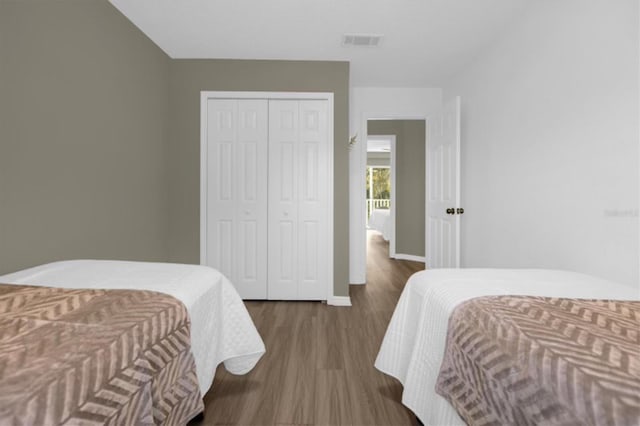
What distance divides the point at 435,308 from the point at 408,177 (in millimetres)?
4634

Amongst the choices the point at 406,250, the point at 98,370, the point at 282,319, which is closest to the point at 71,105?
the point at 98,370

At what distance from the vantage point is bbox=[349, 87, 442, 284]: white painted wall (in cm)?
385

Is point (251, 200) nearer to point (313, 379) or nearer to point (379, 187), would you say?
point (313, 379)

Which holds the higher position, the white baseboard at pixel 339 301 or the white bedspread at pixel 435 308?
the white bedspread at pixel 435 308

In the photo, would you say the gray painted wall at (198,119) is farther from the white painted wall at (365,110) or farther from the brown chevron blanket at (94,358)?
the brown chevron blanket at (94,358)

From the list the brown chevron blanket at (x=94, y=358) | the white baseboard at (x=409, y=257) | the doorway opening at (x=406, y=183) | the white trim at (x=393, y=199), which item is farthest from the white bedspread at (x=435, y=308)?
the white trim at (x=393, y=199)

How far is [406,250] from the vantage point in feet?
18.2

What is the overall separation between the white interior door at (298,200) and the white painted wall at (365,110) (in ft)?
2.67

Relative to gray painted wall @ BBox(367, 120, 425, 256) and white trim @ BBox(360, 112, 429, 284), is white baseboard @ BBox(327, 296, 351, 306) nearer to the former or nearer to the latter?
white trim @ BBox(360, 112, 429, 284)

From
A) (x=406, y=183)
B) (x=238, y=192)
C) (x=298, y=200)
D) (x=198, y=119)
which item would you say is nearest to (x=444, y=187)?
(x=298, y=200)

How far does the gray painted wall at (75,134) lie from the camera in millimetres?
1547

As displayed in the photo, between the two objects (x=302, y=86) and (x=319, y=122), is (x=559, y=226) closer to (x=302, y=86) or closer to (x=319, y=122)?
(x=319, y=122)

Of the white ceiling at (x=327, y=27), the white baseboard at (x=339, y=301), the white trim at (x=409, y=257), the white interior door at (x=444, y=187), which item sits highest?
the white ceiling at (x=327, y=27)

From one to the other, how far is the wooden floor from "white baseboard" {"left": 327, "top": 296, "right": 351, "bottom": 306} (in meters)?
0.18
